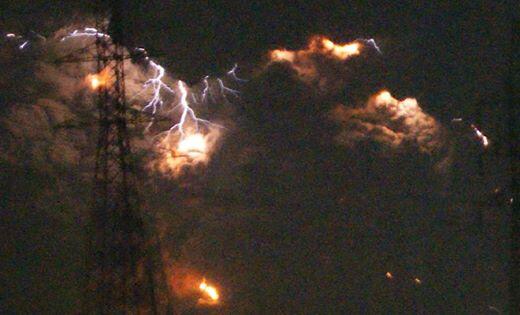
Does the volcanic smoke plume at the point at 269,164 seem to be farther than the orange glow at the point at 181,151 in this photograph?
No

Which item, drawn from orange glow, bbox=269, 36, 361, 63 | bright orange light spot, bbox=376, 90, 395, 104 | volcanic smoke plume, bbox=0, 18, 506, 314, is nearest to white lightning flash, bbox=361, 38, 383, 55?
volcanic smoke plume, bbox=0, 18, 506, 314

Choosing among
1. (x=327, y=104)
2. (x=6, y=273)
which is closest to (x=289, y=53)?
(x=327, y=104)

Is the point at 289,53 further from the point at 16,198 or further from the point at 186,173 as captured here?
the point at 16,198

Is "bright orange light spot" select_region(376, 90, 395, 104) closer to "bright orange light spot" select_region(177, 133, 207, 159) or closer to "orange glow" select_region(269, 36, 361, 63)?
"orange glow" select_region(269, 36, 361, 63)

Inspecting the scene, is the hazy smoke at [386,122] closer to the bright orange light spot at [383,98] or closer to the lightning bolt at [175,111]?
the bright orange light spot at [383,98]

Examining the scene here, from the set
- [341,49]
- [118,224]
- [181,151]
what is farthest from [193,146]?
[341,49]

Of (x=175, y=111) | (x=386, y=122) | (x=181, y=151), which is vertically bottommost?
(x=181, y=151)

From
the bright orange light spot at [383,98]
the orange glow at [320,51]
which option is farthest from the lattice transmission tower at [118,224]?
the bright orange light spot at [383,98]

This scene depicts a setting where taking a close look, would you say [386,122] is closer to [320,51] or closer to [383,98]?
[383,98]
